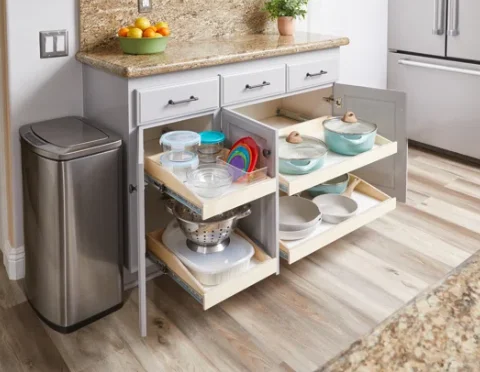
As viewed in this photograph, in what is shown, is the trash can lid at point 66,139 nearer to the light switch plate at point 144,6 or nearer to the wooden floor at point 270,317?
the light switch plate at point 144,6

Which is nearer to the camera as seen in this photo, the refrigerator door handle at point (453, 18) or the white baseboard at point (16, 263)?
the white baseboard at point (16, 263)

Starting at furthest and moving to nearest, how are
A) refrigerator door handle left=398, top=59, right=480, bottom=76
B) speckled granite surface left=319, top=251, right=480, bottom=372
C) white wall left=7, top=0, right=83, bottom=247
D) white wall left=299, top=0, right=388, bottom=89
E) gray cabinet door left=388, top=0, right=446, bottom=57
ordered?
1. gray cabinet door left=388, top=0, right=446, bottom=57
2. refrigerator door handle left=398, top=59, right=480, bottom=76
3. white wall left=299, top=0, right=388, bottom=89
4. white wall left=7, top=0, right=83, bottom=247
5. speckled granite surface left=319, top=251, right=480, bottom=372

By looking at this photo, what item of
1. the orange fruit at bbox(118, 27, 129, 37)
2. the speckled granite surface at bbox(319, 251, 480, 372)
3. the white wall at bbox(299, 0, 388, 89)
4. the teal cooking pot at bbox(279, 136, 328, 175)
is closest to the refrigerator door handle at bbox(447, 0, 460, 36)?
the white wall at bbox(299, 0, 388, 89)

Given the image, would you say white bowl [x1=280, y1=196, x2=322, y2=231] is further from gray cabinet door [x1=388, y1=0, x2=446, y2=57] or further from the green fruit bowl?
gray cabinet door [x1=388, y1=0, x2=446, y2=57]

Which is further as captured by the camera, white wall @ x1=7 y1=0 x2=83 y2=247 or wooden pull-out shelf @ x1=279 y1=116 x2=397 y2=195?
wooden pull-out shelf @ x1=279 y1=116 x2=397 y2=195

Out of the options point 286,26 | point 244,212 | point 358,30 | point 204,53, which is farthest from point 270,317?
point 358,30

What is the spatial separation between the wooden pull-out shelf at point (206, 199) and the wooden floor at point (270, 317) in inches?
20.1

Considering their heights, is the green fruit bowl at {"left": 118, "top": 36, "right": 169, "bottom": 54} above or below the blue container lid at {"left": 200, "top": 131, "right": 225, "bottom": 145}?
above

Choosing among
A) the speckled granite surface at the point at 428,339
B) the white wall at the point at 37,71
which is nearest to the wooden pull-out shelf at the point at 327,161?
the white wall at the point at 37,71

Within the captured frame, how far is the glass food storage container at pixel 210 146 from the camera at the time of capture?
2244 millimetres

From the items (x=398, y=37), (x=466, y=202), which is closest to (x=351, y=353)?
(x=466, y=202)

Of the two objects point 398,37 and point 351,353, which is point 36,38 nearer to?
point 351,353

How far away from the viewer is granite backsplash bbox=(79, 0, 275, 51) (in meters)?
2.33

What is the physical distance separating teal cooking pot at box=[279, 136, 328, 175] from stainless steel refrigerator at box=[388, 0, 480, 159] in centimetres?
157
